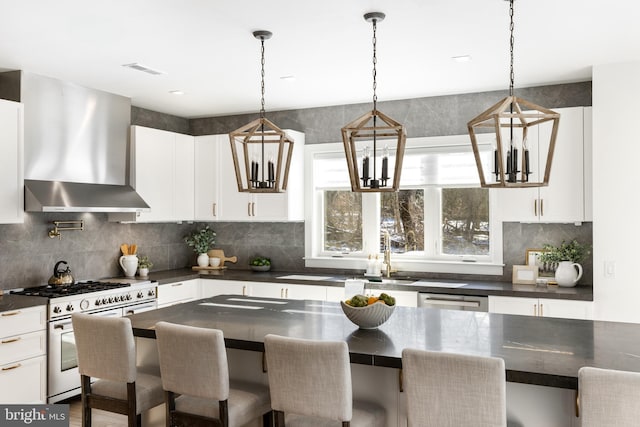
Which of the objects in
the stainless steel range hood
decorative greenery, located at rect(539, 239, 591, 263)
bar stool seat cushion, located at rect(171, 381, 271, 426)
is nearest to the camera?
bar stool seat cushion, located at rect(171, 381, 271, 426)

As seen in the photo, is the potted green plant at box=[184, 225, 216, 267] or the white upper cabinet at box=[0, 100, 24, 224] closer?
the white upper cabinet at box=[0, 100, 24, 224]

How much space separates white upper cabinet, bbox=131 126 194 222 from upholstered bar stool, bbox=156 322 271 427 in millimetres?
3108

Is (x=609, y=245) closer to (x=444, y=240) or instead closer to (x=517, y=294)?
(x=517, y=294)

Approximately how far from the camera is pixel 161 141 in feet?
19.2

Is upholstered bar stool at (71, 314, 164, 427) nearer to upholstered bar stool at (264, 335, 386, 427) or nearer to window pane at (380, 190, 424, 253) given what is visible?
upholstered bar stool at (264, 335, 386, 427)

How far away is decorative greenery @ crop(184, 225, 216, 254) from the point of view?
6605mm

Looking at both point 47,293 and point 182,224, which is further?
point 182,224

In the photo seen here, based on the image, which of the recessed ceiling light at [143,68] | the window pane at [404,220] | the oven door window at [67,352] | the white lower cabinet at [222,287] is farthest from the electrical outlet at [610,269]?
the oven door window at [67,352]

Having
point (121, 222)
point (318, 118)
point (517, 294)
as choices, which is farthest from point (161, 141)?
point (517, 294)

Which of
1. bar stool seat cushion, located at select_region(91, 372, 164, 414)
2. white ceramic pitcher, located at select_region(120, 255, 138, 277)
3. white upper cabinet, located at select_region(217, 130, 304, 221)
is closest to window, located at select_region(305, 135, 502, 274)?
white upper cabinet, located at select_region(217, 130, 304, 221)

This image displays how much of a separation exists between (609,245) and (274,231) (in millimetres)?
3466

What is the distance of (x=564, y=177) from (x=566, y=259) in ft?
2.44

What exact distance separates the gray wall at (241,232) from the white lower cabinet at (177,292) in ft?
2.03

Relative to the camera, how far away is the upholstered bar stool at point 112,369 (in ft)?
9.28
